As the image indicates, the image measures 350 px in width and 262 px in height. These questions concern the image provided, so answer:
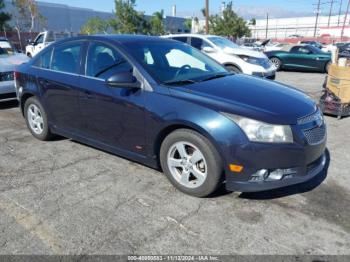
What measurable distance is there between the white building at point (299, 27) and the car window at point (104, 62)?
72440 millimetres

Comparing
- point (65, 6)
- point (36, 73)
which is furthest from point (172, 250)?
point (65, 6)

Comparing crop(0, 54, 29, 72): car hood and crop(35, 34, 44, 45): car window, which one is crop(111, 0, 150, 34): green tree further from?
crop(0, 54, 29, 72): car hood

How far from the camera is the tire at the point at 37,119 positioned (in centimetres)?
530

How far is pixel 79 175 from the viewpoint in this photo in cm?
426

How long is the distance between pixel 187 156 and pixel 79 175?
1.43 m

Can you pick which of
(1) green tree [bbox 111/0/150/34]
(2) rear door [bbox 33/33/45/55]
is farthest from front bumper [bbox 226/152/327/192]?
(1) green tree [bbox 111/0/150/34]

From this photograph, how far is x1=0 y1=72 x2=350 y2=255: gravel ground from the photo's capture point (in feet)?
9.53

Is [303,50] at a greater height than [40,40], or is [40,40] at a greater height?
[40,40]

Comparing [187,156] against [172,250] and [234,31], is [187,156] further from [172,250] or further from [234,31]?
[234,31]

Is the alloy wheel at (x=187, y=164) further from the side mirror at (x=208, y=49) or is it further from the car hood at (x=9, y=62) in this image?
the side mirror at (x=208, y=49)

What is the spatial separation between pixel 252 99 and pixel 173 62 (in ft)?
4.29

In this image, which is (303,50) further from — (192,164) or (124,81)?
(192,164)

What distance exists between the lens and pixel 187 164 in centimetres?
366

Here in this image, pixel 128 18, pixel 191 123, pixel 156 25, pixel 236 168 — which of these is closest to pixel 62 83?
pixel 191 123
